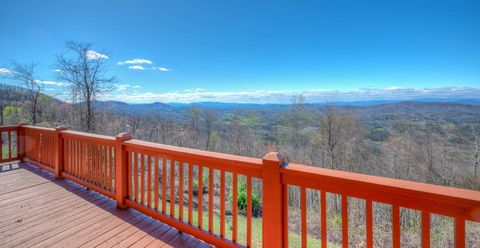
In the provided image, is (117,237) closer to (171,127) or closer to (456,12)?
(456,12)

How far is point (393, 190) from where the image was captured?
1.20 m

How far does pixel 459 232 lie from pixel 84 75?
34.2ft

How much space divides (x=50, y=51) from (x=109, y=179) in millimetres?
7615

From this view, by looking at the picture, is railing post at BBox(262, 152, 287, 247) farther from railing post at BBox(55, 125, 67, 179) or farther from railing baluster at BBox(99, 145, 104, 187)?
railing post at BBox(55, 125, 67, 179)

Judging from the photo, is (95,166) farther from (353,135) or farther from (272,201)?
(353,135)

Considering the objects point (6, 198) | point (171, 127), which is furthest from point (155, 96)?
point (6, 198)

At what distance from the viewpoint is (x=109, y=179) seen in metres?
3.12

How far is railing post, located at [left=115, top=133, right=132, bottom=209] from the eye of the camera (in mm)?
2752

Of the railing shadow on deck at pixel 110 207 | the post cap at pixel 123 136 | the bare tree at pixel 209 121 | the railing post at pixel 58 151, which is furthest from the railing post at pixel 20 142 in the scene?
the bare tree at pixel 209 121

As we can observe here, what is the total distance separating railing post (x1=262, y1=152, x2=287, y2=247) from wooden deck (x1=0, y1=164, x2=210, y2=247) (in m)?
0.83

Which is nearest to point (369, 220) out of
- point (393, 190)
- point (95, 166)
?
point (393, 190)

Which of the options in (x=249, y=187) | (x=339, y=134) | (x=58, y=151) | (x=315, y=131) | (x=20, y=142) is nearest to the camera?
(x=249, y=187)

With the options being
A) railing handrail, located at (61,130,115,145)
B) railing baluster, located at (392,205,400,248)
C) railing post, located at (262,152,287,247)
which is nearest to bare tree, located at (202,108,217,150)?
railing handrail, located at (61,130,115,145)

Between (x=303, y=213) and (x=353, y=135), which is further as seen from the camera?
(x=353, y=135)
